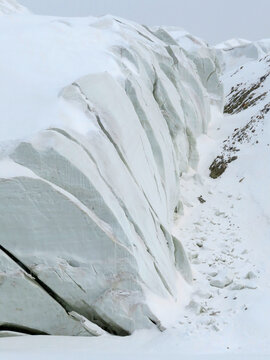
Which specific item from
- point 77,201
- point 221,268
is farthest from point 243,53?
point 77,201

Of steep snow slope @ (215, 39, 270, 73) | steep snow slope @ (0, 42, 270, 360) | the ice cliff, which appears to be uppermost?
the ice cliff

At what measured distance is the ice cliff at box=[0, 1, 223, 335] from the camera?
22.5 feet

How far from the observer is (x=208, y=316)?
8.24 meters

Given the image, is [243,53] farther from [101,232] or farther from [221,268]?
[101,232]

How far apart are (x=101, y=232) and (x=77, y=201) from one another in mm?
795

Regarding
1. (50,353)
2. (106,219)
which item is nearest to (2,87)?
(106,219)

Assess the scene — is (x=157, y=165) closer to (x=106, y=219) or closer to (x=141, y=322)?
(x=106, y=219)

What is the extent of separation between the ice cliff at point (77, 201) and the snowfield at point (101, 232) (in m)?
0.03

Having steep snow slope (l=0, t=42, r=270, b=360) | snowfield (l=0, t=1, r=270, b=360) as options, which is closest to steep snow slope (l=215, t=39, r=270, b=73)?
steep snow slope (l=0, t=42, r=270, b=360)

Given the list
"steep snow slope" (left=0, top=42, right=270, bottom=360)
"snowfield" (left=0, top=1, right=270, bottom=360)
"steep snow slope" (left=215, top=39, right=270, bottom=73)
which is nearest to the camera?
"steep snow slope" (left=0, top=42, right=270, bottom=360)

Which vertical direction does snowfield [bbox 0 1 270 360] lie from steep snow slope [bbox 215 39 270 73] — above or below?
above

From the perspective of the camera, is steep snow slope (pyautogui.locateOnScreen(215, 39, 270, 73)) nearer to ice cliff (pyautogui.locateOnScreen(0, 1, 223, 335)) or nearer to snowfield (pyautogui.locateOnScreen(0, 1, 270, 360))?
snowfield (pyautogui.locateOnScreen(0, 1, 270, 360))

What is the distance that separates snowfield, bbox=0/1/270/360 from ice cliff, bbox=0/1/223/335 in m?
0.03

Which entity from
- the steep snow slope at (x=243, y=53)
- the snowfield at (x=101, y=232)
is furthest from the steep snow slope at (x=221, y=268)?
the steep snow slope at (x=243, y=53)
